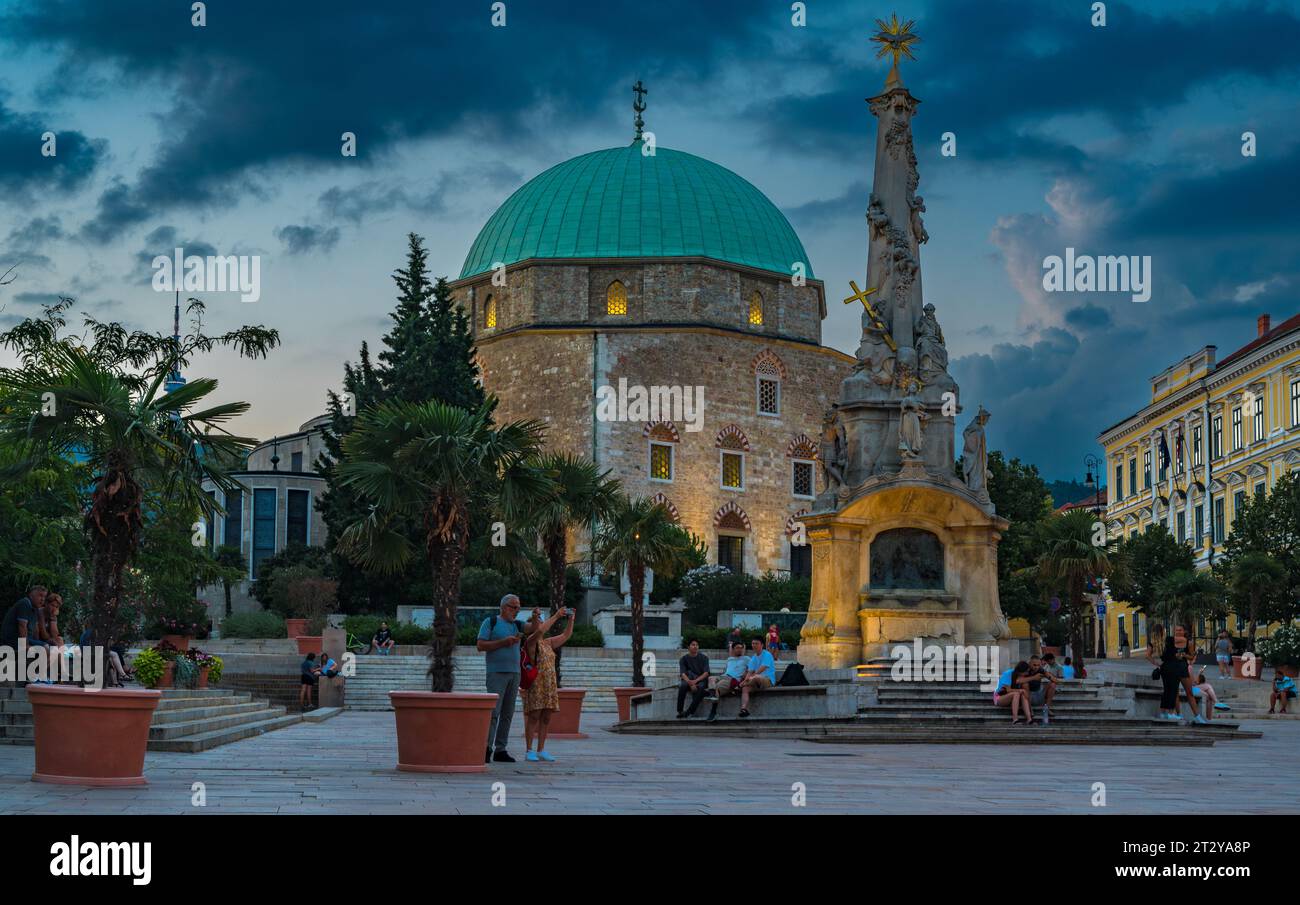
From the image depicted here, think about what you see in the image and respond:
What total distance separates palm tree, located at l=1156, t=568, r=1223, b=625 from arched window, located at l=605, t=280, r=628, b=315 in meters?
25.9

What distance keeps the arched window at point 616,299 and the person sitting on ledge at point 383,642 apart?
25.6 meters

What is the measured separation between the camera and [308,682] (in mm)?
32500

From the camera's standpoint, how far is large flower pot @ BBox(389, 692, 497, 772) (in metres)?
12.4

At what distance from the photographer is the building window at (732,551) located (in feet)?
204

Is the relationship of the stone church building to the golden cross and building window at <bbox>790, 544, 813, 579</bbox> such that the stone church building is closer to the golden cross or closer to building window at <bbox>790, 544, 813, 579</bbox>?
building window at <bbox>790, 544, 813, 579</bbox>

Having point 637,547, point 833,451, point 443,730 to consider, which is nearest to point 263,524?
point 637,547

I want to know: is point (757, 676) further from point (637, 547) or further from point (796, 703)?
point (637, 547)

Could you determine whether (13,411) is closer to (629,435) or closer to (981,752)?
(981,752)

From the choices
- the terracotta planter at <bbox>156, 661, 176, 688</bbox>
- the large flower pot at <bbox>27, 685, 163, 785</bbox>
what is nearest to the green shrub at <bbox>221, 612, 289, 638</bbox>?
the terracotta planter at <bbox>156, 661, 176, 688</bbox>

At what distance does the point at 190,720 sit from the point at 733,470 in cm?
4517
